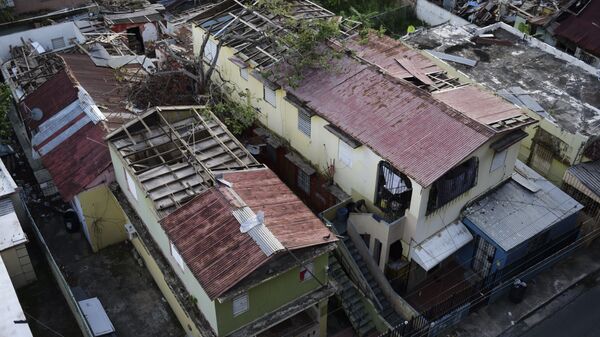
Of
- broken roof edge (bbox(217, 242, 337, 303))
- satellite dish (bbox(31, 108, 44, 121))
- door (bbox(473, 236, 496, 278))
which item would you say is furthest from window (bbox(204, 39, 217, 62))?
door (bbox(473, 236, 496, 278))

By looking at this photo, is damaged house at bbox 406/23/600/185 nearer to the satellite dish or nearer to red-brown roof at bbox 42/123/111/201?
red-brown roof at bbox 42/123/111/201

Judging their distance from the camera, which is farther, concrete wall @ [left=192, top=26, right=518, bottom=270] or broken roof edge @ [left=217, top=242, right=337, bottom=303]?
concrete wall @ [left=192, top=26, right=518, bottom=270]

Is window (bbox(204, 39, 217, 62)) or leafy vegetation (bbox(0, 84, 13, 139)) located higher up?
window (bbox(204, 39, 217, 62))

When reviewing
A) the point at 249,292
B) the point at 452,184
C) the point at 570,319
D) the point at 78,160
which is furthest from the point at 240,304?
the point at 570,319

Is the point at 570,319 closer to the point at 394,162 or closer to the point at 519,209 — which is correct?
the point at 519,209

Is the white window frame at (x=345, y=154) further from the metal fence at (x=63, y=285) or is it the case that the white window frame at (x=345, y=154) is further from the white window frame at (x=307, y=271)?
the metal fence at (x=63, y=285)

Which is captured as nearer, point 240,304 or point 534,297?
point 240,304

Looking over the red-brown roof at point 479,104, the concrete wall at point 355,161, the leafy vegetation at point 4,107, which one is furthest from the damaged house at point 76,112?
the red-brown roof at point 479,104
